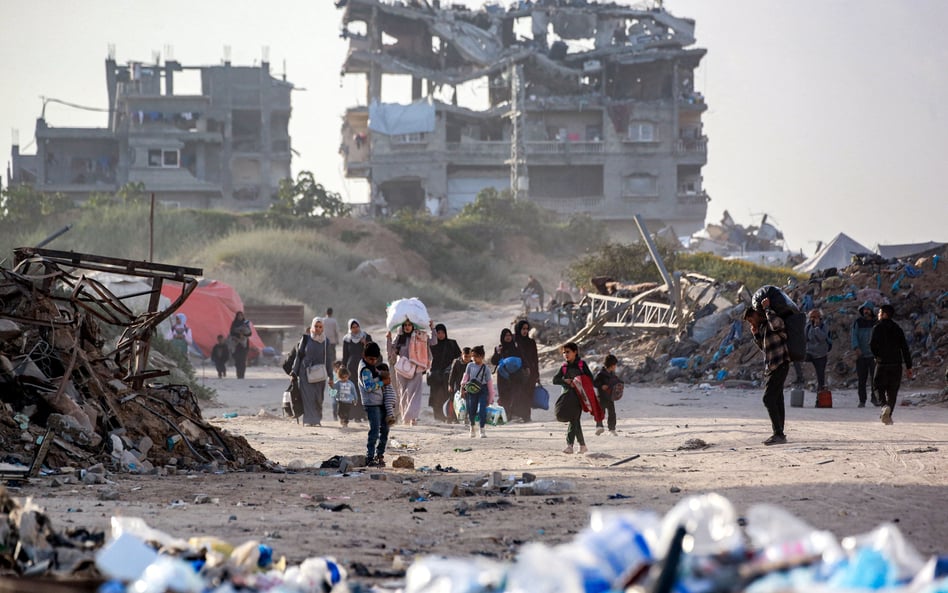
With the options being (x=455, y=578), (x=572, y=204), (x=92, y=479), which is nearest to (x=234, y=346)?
(x=92, y=479)

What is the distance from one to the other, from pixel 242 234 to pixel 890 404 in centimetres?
4640

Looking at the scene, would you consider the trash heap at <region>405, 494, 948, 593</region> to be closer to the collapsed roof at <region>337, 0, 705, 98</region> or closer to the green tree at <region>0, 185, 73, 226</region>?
the green tree at <region>0, 185, 73, 226</region>

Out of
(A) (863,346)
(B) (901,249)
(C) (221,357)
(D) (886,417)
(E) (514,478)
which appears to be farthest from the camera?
(B) (901,249)

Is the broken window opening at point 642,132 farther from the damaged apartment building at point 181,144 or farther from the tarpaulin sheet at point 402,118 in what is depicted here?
the damaged apartment building at point 181,144

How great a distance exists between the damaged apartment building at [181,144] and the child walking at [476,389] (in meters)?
76.8

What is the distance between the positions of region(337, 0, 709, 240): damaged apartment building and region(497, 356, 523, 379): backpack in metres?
65.6

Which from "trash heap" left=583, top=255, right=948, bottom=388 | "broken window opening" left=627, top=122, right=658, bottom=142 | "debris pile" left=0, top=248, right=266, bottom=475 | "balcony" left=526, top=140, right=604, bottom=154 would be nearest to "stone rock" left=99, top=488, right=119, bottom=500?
"debris pile" left=0, top=248, right=266, bottom=475

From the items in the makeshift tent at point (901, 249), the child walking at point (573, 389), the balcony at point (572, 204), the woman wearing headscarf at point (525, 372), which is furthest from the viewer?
the balcony at point (572, 204)

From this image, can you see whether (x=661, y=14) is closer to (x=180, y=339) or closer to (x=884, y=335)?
(x=180, y=339)

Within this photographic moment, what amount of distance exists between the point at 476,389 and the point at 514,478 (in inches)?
200

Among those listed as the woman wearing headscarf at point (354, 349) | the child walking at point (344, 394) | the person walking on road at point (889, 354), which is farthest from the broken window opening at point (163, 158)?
the person walking on road at point (889, 354)

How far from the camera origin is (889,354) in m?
15.3

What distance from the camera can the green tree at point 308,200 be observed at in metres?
67.3

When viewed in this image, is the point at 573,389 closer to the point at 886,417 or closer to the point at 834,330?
the point at 886,417
